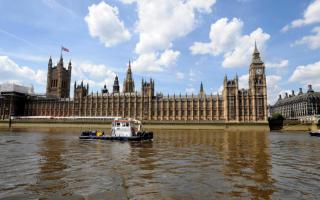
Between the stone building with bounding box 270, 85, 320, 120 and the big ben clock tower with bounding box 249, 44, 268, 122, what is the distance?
48.8 meters

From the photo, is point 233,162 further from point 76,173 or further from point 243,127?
point 243,127

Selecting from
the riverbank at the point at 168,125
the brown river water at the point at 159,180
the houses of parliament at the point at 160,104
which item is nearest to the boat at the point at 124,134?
the brown river water at the point at 159,180

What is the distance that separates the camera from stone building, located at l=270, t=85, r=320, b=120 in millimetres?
138375

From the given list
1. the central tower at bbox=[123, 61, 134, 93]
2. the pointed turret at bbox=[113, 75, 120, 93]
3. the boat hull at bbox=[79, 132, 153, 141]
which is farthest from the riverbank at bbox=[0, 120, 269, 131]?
the boat hull at bbox=[79, 132, 153, 141]

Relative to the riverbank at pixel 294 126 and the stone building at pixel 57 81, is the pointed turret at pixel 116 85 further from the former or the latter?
the riverbank at pixel 294 126

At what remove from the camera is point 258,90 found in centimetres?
10538

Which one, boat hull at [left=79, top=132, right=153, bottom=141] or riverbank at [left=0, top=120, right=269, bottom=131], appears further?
riverbank at [left=0, top=120, right=269, bottom=131]

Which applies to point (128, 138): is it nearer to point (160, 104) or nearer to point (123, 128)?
point (123, 128)

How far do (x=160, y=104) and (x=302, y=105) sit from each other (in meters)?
90.5

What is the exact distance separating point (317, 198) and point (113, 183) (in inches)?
368

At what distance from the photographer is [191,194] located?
34.7 feet

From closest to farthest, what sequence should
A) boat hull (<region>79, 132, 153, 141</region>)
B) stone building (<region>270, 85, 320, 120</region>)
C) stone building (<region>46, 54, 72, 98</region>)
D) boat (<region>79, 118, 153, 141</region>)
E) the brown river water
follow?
the brown river water, boat hull (<region>79, 132, 153, 141</region>), boat (<region>79, 118, 153, 141</region>), stone building (<region>270, 85, 320, 120</region>), stone building (<region>46, 54, 72, 98</region>)

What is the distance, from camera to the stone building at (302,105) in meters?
138

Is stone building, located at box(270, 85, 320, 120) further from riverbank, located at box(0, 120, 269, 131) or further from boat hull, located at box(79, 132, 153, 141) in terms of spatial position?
boat hull, located at box(79, 132, 153, 141)
